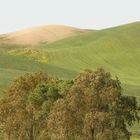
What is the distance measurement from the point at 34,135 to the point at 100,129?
8.88 meters

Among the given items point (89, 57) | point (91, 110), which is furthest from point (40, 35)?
point (91, 110)

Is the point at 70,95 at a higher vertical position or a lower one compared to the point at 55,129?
higher

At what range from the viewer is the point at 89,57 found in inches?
4363

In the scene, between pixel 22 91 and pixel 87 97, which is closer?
pixel 87 97

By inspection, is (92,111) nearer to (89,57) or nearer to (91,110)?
(91,110)

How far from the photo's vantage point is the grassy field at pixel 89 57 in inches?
3556

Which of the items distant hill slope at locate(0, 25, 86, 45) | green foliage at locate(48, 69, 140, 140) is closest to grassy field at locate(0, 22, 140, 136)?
distant hill slope at locate(0, 25, 86, 45)

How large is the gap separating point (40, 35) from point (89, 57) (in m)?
59.6

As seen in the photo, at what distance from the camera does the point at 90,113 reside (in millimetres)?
30578

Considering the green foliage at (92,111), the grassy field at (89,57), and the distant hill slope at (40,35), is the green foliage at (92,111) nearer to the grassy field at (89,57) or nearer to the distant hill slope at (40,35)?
the grassy field at (89,57)

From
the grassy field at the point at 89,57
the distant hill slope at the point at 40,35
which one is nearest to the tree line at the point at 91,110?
the grassy field at the point at 89,57

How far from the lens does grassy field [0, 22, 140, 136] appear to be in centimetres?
9031

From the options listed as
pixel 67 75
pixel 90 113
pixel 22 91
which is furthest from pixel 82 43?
pixel 90 113

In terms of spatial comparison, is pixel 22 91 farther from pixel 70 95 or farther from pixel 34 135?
pixel 70 95
